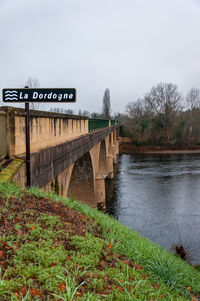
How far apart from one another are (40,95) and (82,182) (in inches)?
541

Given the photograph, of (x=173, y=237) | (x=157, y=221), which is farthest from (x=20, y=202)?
(x=157, y=221)

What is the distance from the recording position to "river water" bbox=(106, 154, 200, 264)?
14295 millimetres

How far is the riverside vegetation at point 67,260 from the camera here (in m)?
2.38

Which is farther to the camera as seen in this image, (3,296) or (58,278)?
(58,278)

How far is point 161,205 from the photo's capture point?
1952 centimetres

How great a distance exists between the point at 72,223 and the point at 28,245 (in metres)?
1.27

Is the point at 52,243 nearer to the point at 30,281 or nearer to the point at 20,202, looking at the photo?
the point at 30,281

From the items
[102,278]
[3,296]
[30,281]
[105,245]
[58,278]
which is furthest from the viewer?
[105,245]

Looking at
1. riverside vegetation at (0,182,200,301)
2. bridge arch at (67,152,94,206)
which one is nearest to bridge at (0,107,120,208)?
riverside vegetation at (0,182,200,301)

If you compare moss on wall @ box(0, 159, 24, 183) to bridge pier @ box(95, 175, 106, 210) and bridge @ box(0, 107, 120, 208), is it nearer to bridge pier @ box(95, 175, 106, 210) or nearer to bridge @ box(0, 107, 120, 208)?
bridge @ box(0, 107, 120, 208)

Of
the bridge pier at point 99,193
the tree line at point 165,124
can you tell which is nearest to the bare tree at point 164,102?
the tree line at point 165,124

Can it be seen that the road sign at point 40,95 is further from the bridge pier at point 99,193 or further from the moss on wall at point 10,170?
the bridge pier at point 99,193

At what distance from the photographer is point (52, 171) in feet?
21.2

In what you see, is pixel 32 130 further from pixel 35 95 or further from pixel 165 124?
pixel 165 124
